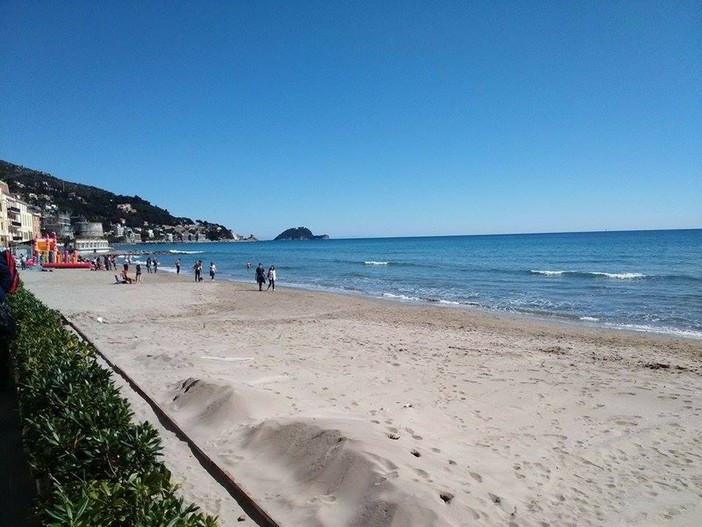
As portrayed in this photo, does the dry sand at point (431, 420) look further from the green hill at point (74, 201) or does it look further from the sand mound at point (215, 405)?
the green hill at point (74, 201)

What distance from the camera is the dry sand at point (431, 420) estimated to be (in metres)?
4.21

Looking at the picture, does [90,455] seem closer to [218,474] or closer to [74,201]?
[218,474]

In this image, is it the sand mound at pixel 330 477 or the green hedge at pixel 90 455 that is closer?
the green hedge at pixel 90 455

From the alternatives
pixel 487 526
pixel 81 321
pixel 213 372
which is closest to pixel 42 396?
pixel 487 526

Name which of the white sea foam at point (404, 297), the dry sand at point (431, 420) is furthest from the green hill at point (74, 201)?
the dry sand at point (431, 420)

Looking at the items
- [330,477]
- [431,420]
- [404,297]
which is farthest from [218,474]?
[404,297]

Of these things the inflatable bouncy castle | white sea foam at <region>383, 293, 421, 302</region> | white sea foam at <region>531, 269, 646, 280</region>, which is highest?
the inflatable bouncy castle

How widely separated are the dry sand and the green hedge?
126 cm

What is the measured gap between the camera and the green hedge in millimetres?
2285

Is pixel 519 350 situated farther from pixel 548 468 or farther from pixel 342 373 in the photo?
pixel 548 468

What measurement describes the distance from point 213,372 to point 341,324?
7552mm

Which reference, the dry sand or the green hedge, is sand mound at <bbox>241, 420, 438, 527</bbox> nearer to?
the dry sand

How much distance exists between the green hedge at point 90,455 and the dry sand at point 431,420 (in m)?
1.26

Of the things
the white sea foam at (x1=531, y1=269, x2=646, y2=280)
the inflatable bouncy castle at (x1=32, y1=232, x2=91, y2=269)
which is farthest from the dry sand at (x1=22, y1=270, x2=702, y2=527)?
the inflatable bouncy castle at (x1=32, y1=232, x2=91, y2=269)
